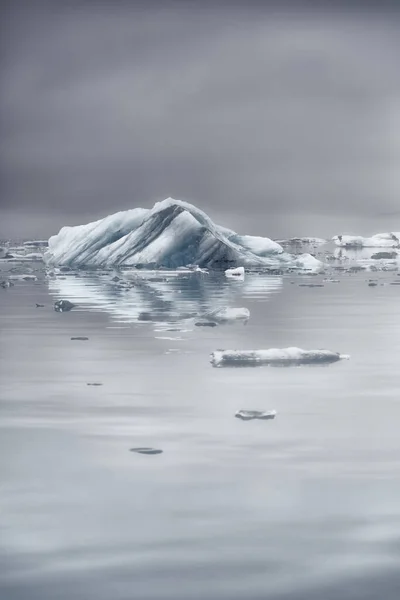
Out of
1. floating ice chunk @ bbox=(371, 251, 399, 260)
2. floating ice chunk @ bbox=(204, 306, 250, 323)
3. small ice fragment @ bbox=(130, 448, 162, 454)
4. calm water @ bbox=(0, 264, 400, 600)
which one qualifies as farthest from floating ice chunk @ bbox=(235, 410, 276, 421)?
floating ice chunk @ bbox=(371, 251, 399, 260)

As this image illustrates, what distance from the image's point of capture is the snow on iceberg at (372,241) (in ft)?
136

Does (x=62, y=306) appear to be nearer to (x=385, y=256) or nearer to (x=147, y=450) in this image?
(x=147, y=450)

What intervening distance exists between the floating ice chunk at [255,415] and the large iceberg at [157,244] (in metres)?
17.6

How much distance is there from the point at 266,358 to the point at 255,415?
147 centimetres

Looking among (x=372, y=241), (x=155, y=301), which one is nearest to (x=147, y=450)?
(x=155, y=301)

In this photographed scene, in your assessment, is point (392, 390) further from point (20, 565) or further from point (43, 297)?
point (43, 297)

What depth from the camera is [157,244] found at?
21203 millimetres

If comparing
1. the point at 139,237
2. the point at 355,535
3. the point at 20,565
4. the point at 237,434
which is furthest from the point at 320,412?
the point at 139,237

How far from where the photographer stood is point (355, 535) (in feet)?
6.86

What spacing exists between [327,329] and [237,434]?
3942 millimetres

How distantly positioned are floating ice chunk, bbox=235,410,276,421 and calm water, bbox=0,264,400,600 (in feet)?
0.15

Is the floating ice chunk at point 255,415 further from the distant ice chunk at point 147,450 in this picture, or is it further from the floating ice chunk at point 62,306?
the floating ice chunk at point 62,306

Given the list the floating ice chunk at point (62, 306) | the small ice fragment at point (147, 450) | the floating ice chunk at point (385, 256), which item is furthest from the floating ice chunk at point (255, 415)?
the floating ice chunk at point (385, 256)

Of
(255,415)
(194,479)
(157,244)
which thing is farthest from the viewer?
(157,244)
